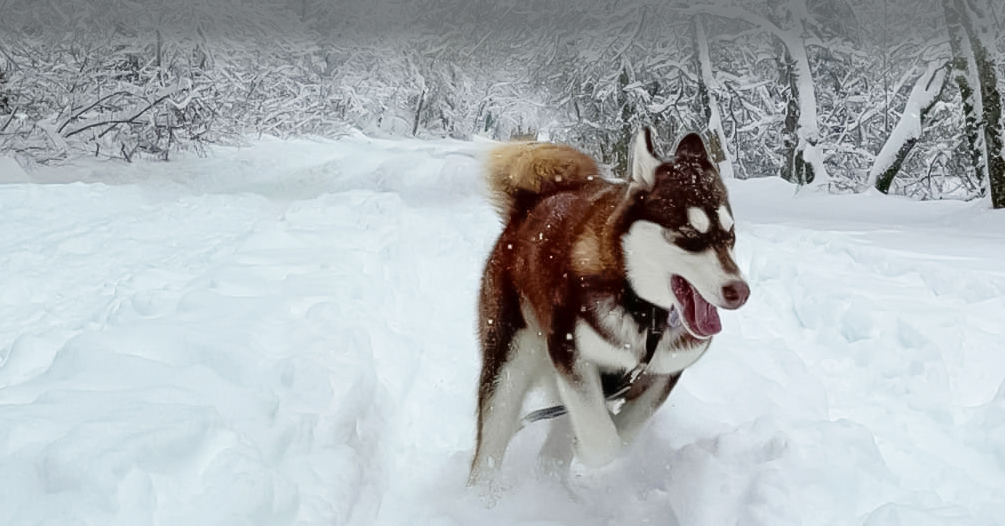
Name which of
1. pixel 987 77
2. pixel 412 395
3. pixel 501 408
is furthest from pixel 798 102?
pixel 501 408

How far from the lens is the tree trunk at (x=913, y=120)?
35.6 ft

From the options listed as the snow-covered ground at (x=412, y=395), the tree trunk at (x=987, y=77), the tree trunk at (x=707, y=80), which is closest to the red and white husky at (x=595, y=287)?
the snow-covered ground at (x=412, y=395)

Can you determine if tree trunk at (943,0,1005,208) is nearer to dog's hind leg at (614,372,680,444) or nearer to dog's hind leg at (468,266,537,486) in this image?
dog's hind leg at (614,372,680,444)

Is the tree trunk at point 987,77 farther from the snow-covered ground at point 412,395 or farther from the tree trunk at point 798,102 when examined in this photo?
the snow-covered ground at point 412,395

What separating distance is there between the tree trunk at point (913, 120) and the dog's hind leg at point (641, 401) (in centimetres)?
1012

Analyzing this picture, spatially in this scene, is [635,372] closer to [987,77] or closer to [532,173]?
[532,173]

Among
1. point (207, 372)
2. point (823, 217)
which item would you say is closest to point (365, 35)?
point (823, 217)

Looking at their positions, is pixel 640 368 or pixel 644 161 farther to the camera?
pixel 640 368

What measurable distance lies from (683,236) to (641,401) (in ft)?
2.38

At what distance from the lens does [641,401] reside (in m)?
2.56

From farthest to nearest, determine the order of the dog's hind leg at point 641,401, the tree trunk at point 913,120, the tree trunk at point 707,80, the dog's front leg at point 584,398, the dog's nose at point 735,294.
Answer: the tree trunk at point 707,80 < the tree trunk at point 913,120 < the dog's hind leg at point 641,401 < the dog's front leg at point 584,398 < the dog's nose at point 735,294

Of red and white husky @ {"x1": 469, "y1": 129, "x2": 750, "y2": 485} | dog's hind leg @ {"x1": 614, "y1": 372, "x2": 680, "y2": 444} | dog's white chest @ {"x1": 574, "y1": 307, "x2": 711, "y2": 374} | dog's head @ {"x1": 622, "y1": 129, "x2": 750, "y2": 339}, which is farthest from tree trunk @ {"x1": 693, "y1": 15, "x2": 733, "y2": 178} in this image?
dog's head @ {"x1": 622, "y1": 129, "x2": 750, "y2": 339}

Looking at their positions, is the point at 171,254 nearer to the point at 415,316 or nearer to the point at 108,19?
the point at 415,316

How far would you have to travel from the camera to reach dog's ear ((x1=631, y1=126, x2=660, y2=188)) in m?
→ 2.16
